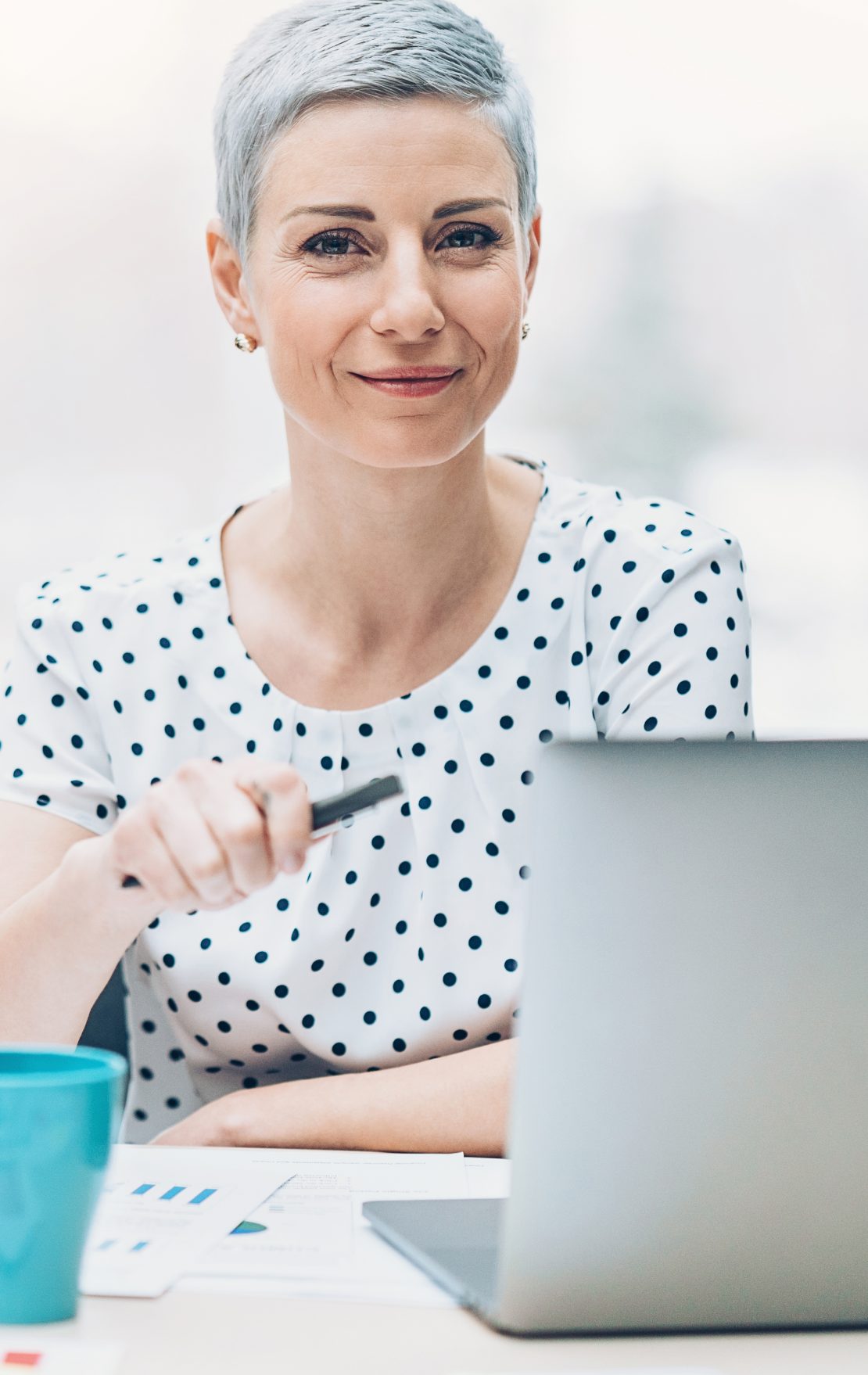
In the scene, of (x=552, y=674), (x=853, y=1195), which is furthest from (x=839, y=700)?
(x=853, y=1195)

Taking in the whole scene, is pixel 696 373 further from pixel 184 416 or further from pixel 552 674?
pixel 552 674

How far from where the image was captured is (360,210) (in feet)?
4.15

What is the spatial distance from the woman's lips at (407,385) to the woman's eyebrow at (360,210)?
0.14 metres

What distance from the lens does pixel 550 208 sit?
275 cm

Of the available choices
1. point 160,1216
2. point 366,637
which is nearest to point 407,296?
point 366,637

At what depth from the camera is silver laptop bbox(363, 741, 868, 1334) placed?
609mm

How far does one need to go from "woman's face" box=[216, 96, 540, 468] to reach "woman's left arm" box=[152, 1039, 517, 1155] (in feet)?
1.80

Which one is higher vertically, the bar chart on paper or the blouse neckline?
the blouse neckline

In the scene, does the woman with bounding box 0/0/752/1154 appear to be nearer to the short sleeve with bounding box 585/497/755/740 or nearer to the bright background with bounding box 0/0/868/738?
the short sleeve with bounding box 585/497/755/740

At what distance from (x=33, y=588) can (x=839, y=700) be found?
1.86 metres

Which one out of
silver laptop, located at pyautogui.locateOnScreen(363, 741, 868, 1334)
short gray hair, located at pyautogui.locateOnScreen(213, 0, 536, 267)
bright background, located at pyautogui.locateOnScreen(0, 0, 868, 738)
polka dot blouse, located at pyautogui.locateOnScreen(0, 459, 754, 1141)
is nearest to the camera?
silver laptop, located at pyautogui.locateOnScreen(363, 741, 868, 1334)

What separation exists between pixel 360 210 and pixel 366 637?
0.43 metres

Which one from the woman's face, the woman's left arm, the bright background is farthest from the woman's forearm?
the bright background

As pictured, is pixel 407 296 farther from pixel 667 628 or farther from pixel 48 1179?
pixel 48 1179
